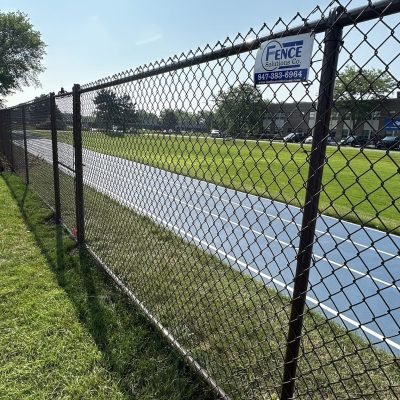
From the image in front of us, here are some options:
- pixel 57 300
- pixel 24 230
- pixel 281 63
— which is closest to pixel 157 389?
pixel 57 300

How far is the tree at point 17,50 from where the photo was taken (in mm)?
50438

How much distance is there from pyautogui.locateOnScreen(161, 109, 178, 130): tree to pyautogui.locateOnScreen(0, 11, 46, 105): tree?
5359 centimetres

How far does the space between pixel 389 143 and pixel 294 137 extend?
591 mm

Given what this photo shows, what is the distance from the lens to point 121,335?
10.7 feet

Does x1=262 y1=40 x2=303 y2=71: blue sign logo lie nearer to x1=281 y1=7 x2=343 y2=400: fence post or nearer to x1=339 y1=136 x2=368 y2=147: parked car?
x1=281 y1=7 x2=343 y2=400: fence post

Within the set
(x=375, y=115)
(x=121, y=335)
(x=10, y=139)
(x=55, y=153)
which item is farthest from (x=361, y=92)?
(x=10, y=139)

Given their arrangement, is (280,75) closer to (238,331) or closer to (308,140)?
(308,140)

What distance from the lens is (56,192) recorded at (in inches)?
245

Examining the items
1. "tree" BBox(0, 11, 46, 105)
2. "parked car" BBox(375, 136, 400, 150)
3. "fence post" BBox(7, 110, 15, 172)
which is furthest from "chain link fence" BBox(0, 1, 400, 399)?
"tree" BBox(0, 11, 46, 105)

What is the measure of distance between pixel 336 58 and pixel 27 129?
28.5 feet

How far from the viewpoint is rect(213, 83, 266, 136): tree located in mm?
2131

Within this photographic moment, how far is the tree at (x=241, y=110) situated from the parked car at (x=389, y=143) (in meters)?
0.78

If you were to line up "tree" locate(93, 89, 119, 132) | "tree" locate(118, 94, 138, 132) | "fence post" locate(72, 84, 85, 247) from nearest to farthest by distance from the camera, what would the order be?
"tree" locate(118, 94, 138, 132) < "tree" locate(93, 89, 119, 132) < "fence post" locate(72, 84, 85, 247)

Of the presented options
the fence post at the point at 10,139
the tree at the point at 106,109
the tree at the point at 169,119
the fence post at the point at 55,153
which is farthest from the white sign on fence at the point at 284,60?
the fence post at the point at 10,139
